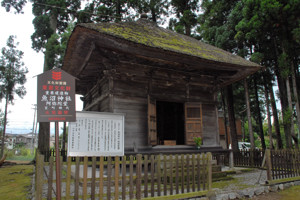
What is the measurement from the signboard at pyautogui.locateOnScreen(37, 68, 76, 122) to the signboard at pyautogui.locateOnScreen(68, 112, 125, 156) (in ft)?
4.05

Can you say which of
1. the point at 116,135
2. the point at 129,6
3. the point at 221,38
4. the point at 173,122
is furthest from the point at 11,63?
the point at 116,135

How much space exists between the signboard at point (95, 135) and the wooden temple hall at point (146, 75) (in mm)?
1687

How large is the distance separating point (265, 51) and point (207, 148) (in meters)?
10.4

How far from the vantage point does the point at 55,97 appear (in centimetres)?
407

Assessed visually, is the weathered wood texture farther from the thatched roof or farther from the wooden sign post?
the wooden sign post

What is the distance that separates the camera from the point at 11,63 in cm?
2339

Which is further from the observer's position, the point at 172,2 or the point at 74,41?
the point at 172,2

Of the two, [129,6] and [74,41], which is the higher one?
[129,6]

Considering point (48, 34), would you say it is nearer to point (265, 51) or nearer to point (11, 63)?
point (11, 63)

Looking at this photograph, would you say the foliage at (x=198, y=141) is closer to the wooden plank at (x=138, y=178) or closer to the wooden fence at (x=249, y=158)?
the wooden plank at (x=138, y=178)

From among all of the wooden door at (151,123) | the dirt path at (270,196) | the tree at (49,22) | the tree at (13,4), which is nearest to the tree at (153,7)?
the tree at (49,22)

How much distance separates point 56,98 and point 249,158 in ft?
37.6

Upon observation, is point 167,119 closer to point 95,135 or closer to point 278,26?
point 95,135

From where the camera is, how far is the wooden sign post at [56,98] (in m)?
3.93
